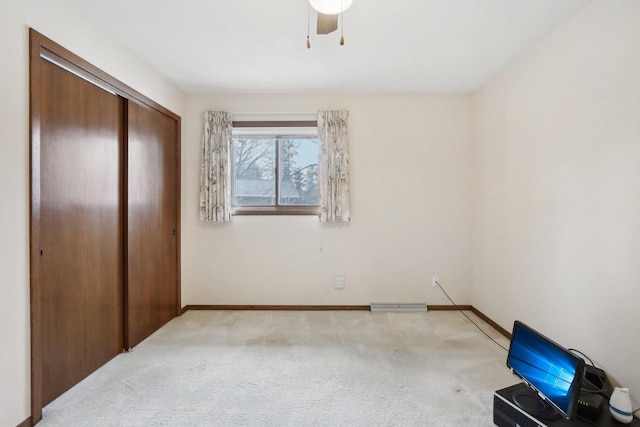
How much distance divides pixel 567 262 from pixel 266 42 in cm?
276

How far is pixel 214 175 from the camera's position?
321cm

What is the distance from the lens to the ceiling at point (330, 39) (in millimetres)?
1839

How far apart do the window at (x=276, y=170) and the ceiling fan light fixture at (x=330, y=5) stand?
6.14ft

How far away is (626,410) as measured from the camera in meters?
1.35

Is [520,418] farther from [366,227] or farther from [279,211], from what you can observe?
[279,211]

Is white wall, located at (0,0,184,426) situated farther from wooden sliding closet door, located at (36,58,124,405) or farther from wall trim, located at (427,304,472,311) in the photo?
wall trim, located at (427,304,472,311)

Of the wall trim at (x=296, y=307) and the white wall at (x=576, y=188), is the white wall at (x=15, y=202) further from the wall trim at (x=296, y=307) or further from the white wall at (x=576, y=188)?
the white wall at (x=576, y=188)

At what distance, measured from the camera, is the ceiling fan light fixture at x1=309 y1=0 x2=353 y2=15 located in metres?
1.46

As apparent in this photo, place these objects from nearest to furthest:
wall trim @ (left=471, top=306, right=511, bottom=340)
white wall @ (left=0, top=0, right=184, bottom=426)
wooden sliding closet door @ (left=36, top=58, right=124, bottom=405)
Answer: white wall @ (left=0, top=0, right=184, bottom=426) → wooden sliding closet door @ (left=36, top=58, right=124, bottom=405) → wall trim @ (left=471, top=306, right=511, bottom=340)

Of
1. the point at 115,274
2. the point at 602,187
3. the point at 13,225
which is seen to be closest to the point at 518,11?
the point at 602,187

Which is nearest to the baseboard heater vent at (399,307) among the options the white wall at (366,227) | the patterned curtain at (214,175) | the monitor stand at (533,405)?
the white wall at (366,227)

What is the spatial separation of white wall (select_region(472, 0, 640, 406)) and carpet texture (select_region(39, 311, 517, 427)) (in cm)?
62

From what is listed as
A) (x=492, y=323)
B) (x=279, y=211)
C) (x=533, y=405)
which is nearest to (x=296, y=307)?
(x=279, y=211)

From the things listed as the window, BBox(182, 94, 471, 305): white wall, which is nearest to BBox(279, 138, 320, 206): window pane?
the window
